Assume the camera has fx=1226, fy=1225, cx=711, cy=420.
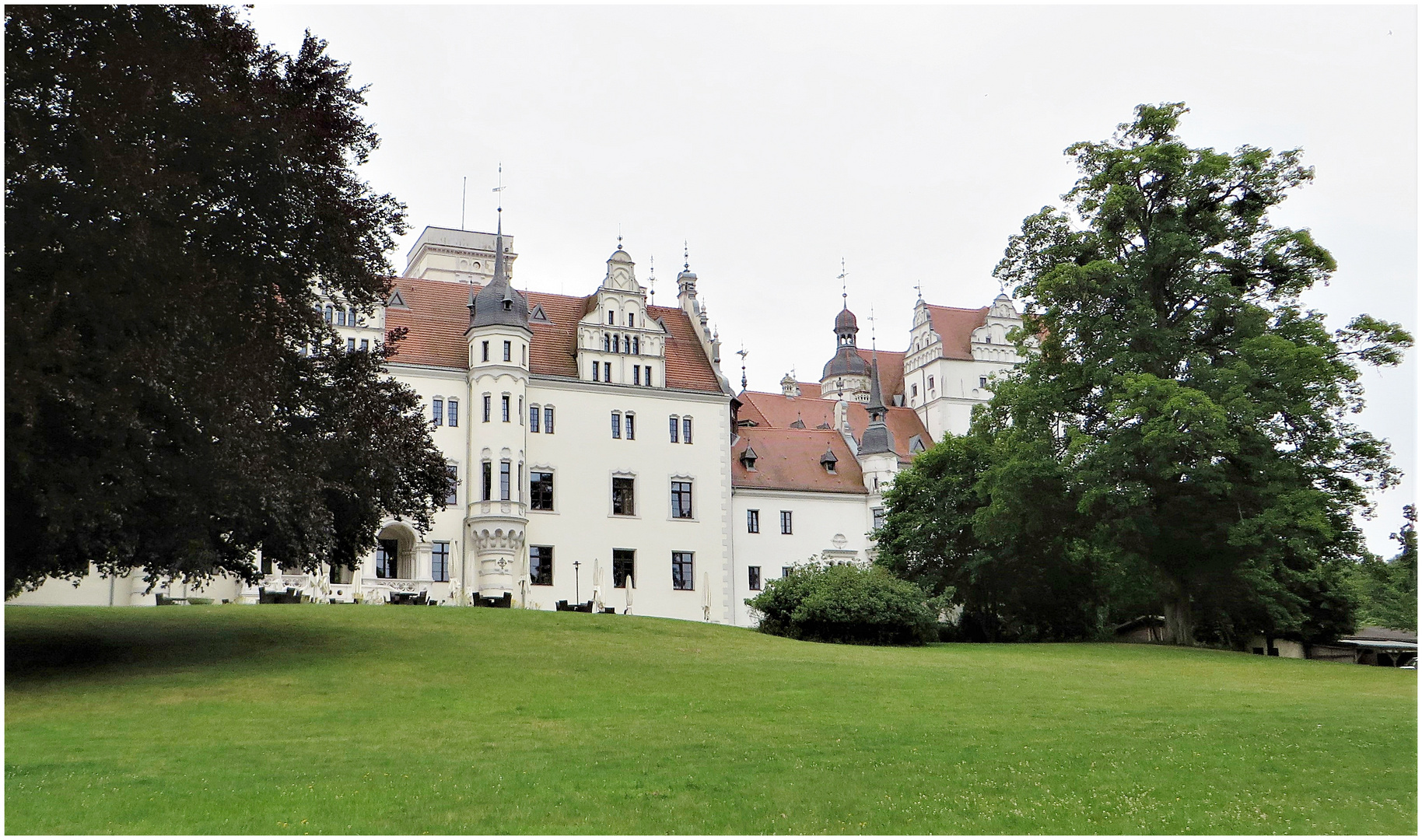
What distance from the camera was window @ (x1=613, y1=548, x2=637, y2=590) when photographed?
52156 millimetres

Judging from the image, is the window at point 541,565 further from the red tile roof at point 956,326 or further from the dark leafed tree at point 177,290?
the red tile roof at point 956,326

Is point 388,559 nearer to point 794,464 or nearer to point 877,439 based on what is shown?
point 794,464

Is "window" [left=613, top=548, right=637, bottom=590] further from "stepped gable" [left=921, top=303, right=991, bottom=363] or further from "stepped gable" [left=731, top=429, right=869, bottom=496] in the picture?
"stepped gable" [left=921, top=303, right=991, bottom=363]

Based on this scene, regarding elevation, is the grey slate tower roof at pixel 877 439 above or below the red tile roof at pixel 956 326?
below

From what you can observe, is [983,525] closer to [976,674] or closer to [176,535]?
[976,674]

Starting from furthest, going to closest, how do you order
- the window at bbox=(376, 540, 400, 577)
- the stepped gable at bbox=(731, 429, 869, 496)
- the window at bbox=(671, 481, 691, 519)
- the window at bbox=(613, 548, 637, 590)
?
the stepped gable at bbox=(731, 429, 869, 496) → the window at bbox=(671, 481, 691, 519) → the window at bbox=(613, 548, 637, 590) → the window at bbox=(376, 540, 400, 577)

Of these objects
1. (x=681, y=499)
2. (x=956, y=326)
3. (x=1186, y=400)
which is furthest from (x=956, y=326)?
(x=1186, y=400)

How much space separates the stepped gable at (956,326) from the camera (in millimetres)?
76375

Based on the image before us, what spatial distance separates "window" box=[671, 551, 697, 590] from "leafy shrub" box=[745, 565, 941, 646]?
1537 cm

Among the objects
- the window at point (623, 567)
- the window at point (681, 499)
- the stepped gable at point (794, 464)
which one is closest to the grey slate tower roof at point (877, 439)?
the stepped gable at point (794, 464)

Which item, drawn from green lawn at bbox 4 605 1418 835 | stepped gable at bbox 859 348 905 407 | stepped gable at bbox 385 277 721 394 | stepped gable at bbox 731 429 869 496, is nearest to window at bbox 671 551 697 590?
stepped gable at bbox 731 429 869 496

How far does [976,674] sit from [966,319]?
186 feet

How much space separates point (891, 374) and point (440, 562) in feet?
150

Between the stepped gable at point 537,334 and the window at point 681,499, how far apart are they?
14.1ft
